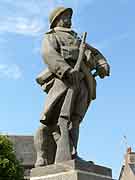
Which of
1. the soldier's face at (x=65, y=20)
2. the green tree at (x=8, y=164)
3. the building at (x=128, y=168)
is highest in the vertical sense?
the soldier's face at (x=65, y=20)

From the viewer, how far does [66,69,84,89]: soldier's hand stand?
8703 millimetres

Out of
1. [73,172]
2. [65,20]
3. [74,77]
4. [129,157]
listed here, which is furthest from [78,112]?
Result: [129,157]

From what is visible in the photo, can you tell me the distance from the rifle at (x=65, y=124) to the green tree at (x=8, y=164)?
29.3m

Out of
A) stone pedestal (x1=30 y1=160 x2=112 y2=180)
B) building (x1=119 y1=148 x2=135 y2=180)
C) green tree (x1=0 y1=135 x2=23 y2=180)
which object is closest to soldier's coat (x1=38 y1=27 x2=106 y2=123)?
stone pedestal (x1=30 y1=160 x2=112 y2=180)

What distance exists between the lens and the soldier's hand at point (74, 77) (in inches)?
343

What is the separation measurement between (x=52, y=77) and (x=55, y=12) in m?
1.39

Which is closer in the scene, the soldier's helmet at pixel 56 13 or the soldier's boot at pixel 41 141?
the soldier's boot at pixel 41 141

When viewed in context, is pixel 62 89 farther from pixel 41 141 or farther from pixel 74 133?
pixel 41 141

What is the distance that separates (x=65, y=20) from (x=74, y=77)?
1.45 metres

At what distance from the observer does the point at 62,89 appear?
887 cm

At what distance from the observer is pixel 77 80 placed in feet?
28.9

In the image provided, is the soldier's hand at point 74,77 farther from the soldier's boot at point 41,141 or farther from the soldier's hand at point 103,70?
the soldier's boot at point 41,141

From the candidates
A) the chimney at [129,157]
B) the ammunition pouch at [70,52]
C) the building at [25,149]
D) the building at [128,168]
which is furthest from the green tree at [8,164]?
the chimney at [129,157]

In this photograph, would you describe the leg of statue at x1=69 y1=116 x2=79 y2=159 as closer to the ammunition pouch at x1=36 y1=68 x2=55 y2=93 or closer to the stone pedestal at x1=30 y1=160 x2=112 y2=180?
the stone pedestal at x1=30 y1=160 x2=112 y2=180
